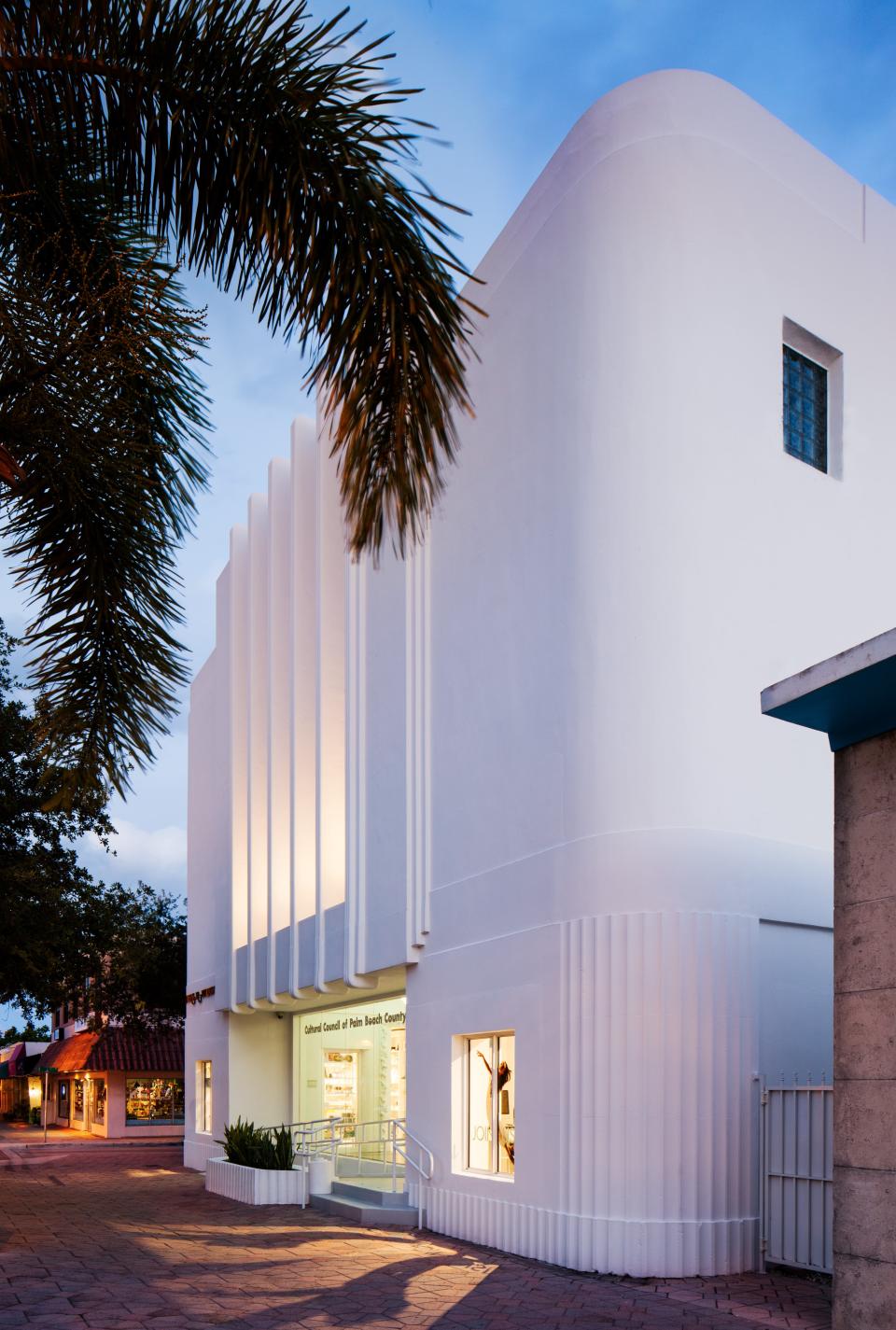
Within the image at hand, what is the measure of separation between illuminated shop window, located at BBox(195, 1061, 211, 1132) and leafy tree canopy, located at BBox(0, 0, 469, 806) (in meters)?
26.7

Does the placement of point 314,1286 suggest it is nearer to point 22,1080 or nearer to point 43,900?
point 43,900

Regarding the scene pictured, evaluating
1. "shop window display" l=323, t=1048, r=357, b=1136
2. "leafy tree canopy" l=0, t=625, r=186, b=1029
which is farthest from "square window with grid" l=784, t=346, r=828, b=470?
"shop window display" l=323, t=1048, r=357, b=1136

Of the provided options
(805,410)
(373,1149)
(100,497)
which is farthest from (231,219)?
(373,1149)

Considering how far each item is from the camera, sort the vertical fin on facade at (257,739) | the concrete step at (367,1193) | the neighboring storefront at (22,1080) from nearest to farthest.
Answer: the concrete step at (367,1193), the vertical fin on facade at (257,739), the neighboring storefront at (22,1080)

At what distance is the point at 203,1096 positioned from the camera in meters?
31.7

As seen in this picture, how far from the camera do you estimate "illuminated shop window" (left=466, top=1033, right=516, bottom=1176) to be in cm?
1560

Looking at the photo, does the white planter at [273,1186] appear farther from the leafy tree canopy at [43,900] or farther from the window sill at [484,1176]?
the leafy tree canopy at [43,900]

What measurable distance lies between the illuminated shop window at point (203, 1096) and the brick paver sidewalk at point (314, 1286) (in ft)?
39.4

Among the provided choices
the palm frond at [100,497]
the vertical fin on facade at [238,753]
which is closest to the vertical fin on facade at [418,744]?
the vertical fin on facade at [238,753]

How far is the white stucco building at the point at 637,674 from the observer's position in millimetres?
13391

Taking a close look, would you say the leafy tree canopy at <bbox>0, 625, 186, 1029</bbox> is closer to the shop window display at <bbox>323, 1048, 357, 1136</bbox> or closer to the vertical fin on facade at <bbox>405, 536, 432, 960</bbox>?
the shop window display at <bbox>323, 1048, 357, 1136</bbox>

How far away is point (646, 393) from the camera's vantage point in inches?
571

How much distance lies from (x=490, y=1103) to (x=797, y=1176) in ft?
14.7

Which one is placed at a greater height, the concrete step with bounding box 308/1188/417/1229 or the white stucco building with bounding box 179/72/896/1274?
the white stucco building with bounding box 179/72/896/1274
